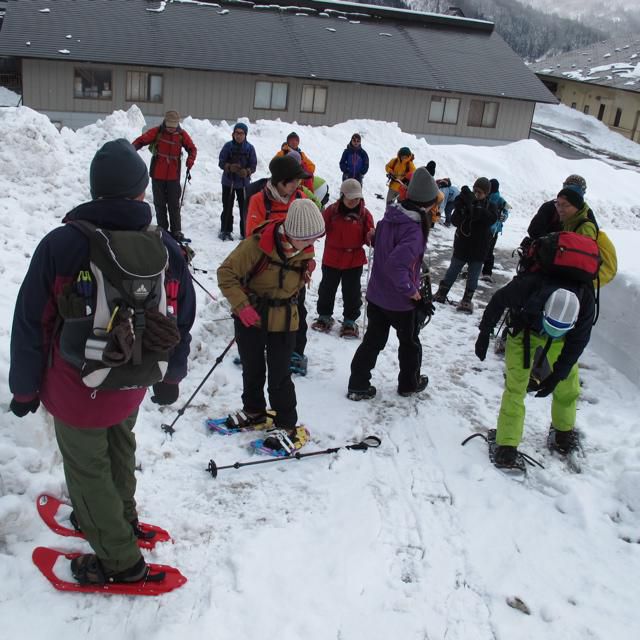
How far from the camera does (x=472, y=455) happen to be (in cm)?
540

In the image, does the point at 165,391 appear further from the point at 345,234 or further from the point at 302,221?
the point at 345,234

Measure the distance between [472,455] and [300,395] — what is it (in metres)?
1.72

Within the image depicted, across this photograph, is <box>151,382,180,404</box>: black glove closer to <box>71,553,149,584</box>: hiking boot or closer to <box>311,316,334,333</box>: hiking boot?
<box>71,553,149,584</box>: hiking boot

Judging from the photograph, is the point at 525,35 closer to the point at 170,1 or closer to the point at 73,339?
the point at 170,1

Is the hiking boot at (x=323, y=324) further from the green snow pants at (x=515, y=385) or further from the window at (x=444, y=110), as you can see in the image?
the window at (x=444, y=110)

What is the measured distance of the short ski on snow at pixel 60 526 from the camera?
12.0 feet

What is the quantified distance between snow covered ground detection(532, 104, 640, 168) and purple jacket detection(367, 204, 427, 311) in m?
39.1

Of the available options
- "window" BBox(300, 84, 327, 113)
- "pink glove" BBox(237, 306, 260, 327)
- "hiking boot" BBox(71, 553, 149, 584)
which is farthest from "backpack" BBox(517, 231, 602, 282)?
"window" BBox(300, 84, 327, 113)

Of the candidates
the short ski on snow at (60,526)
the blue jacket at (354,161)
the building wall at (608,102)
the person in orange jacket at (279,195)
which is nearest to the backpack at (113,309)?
the short ski on snow at (60,526)

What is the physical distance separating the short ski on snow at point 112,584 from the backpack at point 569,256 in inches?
136

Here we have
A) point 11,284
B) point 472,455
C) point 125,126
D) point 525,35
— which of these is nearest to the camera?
point 472,455

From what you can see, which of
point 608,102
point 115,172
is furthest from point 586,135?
point 115,172

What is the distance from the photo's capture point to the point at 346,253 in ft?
24.0

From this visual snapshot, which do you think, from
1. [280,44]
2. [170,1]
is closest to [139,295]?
[280,44]
